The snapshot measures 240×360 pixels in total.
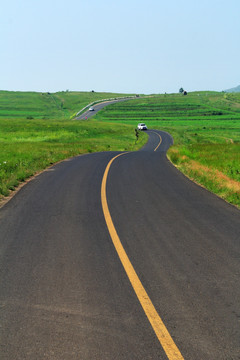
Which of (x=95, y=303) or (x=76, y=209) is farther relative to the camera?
(x=76, y=209)

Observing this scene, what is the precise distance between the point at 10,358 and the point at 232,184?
10573 mm

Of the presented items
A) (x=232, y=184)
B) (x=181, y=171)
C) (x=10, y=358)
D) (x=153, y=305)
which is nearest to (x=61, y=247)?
(x=153, y=305)

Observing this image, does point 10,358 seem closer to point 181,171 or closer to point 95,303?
point 95,303

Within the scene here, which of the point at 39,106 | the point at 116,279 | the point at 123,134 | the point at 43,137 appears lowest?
the point at 123,134

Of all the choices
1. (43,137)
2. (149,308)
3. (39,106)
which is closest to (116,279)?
(149,308)

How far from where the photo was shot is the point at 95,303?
16.1 ft

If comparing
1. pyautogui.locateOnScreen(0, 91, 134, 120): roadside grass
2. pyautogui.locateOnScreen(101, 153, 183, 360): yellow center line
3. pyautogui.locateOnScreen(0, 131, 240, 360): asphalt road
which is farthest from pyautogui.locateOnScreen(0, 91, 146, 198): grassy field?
pyautogui.locateOnScreen(101, 153, 183, 360): yellow center line

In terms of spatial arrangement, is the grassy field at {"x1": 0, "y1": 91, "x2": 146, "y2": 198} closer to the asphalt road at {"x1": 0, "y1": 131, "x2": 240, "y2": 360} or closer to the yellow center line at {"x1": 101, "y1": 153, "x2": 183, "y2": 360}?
the asphalt road at {"x1": 0, "y1": 131, "x2": 240, "y2": 360}

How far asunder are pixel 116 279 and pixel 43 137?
173ft

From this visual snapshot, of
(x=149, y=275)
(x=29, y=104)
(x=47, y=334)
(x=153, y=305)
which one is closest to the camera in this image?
(x=47, y=334)

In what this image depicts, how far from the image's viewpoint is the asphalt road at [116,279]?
4027mm

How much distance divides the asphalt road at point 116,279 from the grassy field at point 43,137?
16.5ft

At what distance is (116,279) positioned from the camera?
5652 mm

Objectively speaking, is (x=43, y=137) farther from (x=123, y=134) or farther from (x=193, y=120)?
(x=193, y=120)
